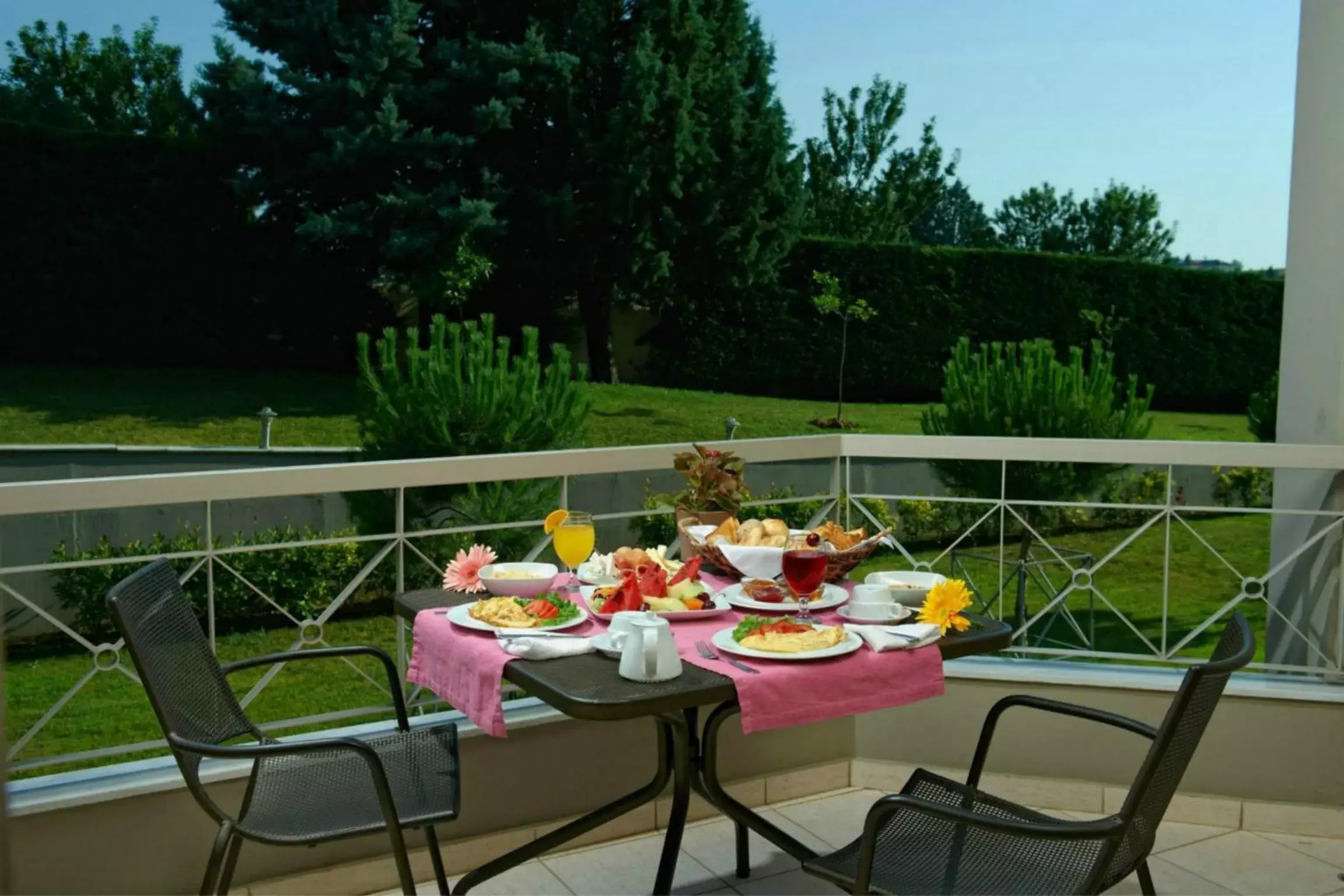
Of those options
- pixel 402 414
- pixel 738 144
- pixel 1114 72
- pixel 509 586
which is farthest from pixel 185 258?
pixel 1114 72

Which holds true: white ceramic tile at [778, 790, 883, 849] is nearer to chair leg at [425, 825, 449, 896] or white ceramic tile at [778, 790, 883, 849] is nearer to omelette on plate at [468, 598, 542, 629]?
chair leg at [425, 825, 449, 896]

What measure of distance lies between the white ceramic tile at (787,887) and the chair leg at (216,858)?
3.63 feet

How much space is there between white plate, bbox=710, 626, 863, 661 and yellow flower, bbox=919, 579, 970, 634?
0.14 m

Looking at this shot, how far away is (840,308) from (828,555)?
480 inches

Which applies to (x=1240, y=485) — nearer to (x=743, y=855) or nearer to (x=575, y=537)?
(x=743, y=855)

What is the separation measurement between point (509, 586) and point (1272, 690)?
1890mm

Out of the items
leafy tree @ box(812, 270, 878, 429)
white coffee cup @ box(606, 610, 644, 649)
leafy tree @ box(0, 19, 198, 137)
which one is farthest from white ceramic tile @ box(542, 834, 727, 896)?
leafy tree @ box(0, 19, 198, 137)

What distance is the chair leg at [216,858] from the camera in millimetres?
1812

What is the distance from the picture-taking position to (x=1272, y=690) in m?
2.81

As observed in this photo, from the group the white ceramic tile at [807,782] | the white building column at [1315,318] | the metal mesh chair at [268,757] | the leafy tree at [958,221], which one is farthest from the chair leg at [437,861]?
the leafy tree at [958,221]

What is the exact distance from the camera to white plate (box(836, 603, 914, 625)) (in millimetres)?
1988

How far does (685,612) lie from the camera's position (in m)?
2.04

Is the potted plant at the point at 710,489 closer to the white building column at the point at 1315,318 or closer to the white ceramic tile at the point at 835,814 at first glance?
the white ceramic tile at the point at 835,814

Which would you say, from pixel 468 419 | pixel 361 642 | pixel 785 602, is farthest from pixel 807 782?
pixel 361 642
